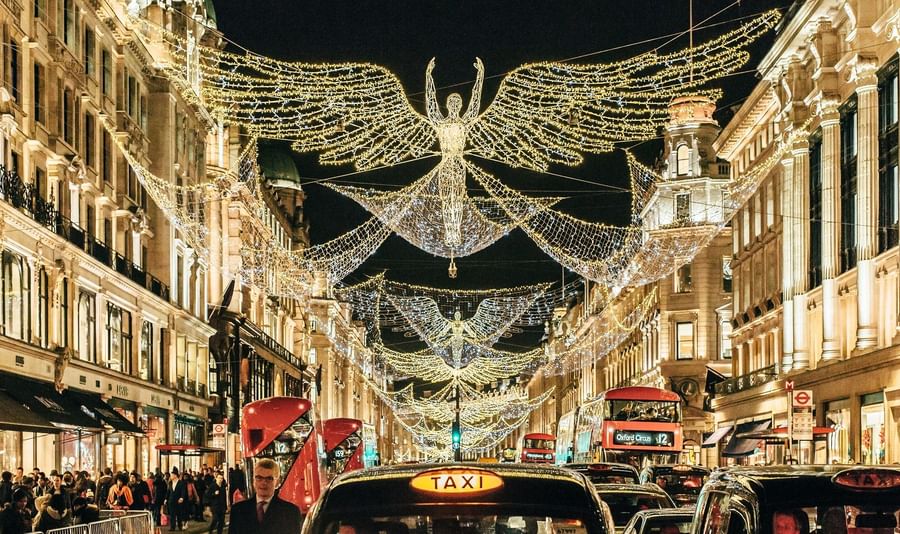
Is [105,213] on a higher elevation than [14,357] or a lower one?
higher

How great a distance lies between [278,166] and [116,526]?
85812 millimetres

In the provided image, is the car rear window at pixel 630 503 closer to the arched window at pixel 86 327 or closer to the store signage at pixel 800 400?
the store signage at pixel 800 400

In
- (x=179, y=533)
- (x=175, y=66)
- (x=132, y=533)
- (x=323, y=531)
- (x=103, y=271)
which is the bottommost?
(x=179, y=533)

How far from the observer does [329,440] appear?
150ft

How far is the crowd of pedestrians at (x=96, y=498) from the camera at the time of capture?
19000mm

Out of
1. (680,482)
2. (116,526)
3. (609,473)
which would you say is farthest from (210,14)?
(116,526)

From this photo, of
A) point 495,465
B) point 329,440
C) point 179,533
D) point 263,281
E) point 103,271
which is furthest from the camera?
point 263,281

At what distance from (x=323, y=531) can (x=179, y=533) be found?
28.3 m

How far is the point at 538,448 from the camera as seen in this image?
75875 millimetres

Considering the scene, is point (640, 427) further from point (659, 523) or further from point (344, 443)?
point (659, 523)

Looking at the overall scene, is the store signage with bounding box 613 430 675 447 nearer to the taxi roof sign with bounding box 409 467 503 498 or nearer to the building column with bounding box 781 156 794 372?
the building column with bounding box 781 156 794 372

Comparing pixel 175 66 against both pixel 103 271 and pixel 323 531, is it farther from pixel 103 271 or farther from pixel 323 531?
pixel 323 531

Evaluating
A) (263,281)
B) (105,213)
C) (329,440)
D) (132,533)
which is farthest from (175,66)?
(132,533)

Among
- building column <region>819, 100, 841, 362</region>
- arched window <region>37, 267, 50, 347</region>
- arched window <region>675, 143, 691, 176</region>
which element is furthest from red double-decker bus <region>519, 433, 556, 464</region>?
arched window <region>37, 267, 50, 347</region>
